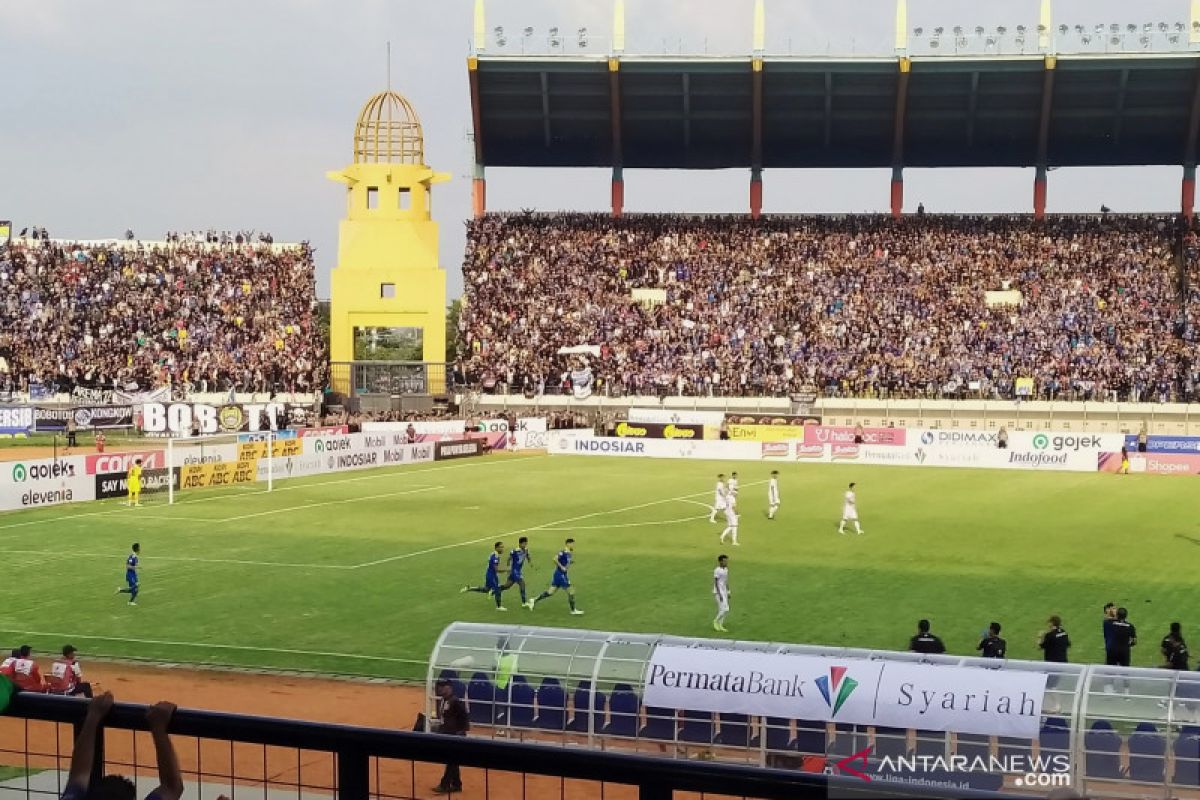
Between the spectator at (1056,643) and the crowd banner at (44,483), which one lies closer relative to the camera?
the spectator at (1056,643)

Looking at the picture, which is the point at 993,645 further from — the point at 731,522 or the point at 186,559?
the point at 186,559

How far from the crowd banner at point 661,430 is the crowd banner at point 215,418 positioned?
17494 mm

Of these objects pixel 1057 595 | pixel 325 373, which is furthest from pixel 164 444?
pixel 1057 595

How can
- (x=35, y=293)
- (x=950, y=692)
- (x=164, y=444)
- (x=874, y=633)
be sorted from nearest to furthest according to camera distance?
1. (x=950, y=692)
2. (x=874, y=633)
3. (x=164, y=444)
4. (x=35, y=293)

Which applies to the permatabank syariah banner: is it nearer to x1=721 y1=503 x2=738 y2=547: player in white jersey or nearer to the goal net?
x1=721 y1=503 x2=738 y2=547: player in white jersey

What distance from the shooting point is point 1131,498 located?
52.0 m

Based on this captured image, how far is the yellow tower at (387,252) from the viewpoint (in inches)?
3602

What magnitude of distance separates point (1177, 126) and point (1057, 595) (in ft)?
204

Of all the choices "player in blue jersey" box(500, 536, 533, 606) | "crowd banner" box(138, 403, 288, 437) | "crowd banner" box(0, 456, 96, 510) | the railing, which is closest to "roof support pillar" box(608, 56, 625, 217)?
"crowd banner" box(138, 403, 288, 437)

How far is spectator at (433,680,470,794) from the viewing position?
1713cm

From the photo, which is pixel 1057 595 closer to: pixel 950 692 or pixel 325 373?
pixel 950 692

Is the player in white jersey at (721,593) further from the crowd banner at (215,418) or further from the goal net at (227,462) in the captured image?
the crowd banner at (215,418)

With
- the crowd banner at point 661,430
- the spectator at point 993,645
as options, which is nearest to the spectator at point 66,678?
the spectator at point 993,645

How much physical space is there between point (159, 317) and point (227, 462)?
3334 centimetres
